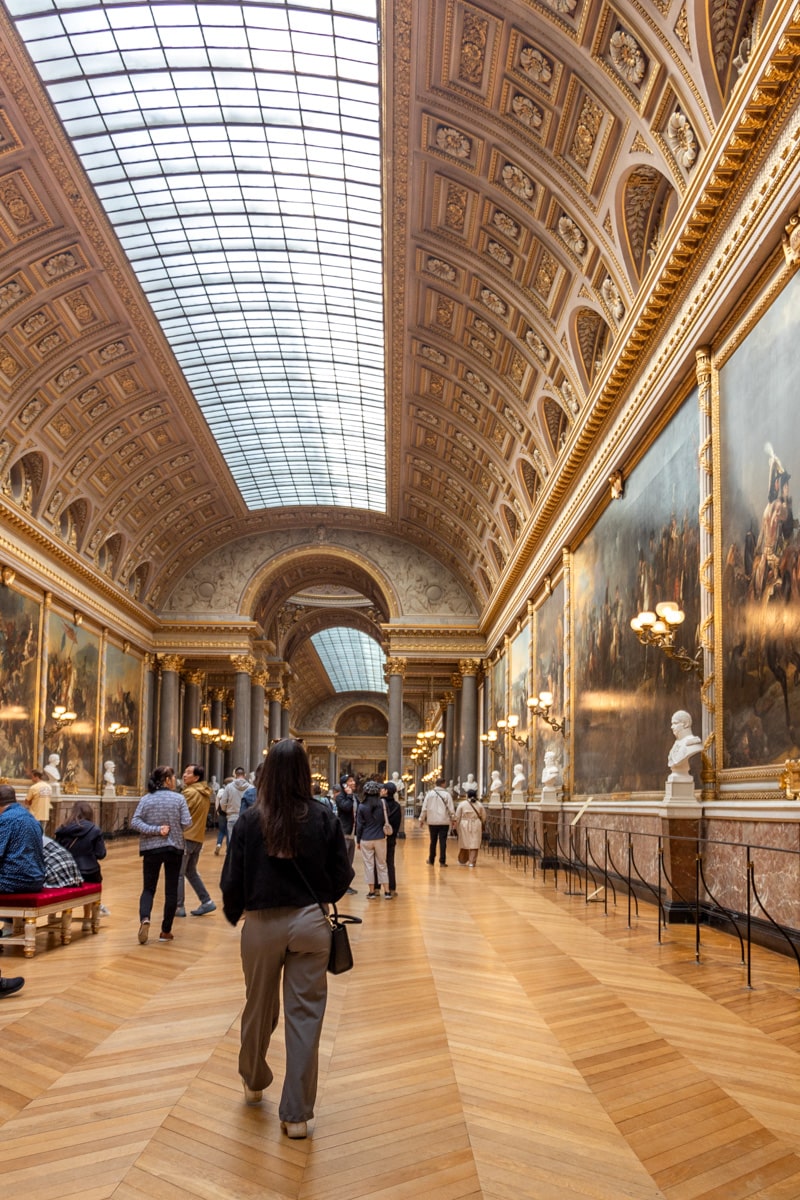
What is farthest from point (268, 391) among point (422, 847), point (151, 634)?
point (422, 847)

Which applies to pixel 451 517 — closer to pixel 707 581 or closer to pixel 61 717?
pixel 61 717

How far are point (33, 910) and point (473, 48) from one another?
13.4m

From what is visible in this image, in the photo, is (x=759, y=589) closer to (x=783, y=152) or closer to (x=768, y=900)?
(x=768, y=900)

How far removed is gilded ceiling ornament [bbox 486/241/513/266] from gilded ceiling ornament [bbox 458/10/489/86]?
4067 millimetres

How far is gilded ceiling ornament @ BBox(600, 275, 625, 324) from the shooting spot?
16734 millimetres

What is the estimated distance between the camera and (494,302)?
71.9 feet

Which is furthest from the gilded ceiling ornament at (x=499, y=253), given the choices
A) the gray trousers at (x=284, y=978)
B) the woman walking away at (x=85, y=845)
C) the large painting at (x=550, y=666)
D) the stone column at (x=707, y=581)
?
the gray trousers at (x=284, y=978)

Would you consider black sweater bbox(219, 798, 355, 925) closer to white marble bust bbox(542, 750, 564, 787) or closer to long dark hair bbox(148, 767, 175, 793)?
A: long dark hair bbox(148, 767, 175, 793)

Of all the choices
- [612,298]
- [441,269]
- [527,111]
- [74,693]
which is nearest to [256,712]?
[74,693]

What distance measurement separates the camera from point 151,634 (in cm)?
4019

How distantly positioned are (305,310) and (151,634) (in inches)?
672

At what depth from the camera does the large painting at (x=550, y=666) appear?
23.5 meters

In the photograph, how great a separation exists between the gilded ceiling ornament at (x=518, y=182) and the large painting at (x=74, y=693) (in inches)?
698

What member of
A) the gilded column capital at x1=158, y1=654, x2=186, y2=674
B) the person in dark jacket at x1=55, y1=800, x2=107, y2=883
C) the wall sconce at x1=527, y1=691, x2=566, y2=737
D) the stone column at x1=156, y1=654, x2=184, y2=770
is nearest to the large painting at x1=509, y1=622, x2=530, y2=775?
the wall sconce at x1=527, y1=691, x2=566, y2=737
